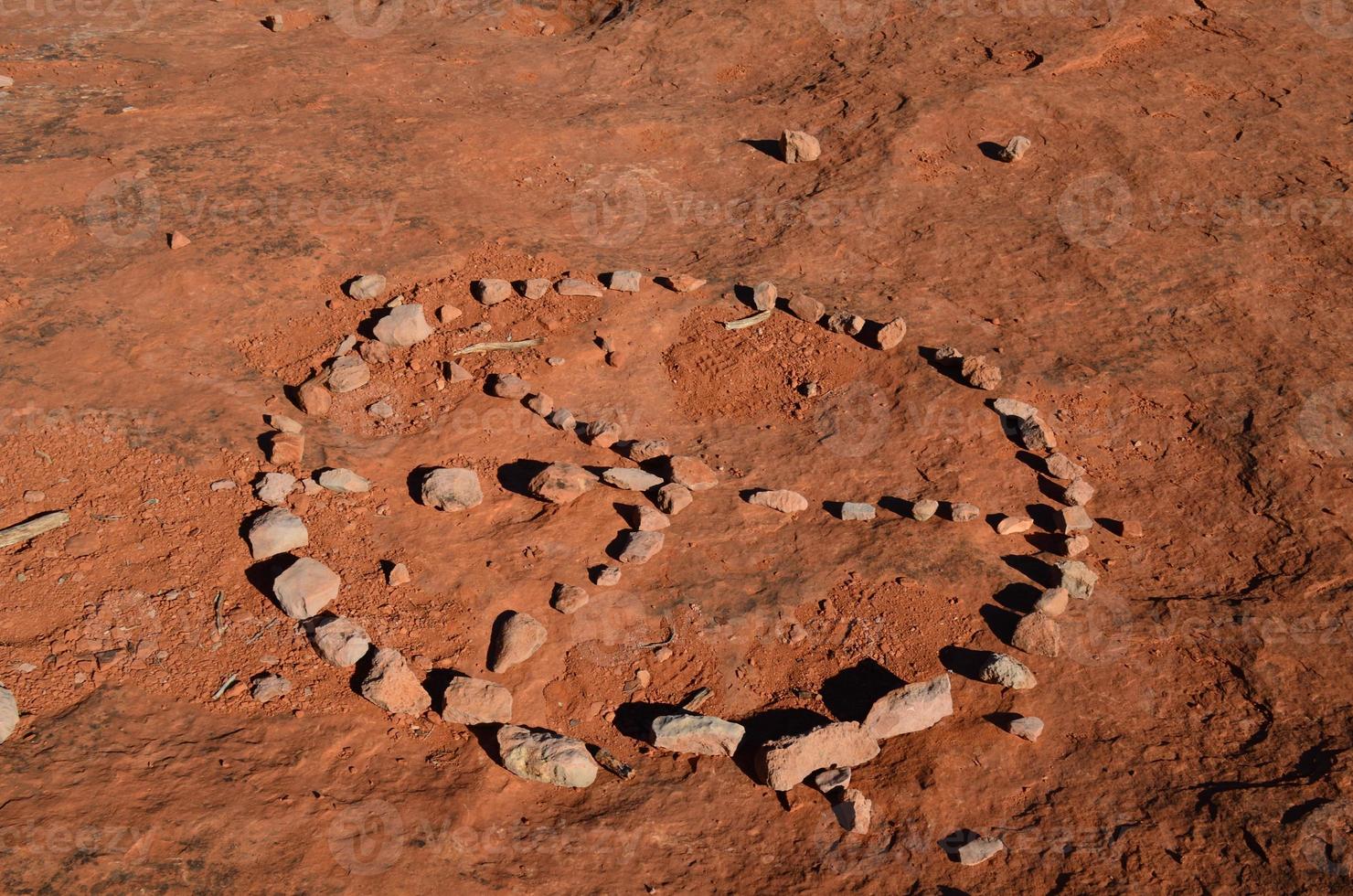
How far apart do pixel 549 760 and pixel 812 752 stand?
81cm

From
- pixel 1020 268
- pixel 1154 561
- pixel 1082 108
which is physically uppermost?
pixel 1082 108

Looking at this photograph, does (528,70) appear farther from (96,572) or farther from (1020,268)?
(96,572)

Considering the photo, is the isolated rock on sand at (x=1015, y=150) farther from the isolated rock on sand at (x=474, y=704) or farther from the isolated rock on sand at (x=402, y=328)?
the isolated rock on sand at (x=474, y=704)

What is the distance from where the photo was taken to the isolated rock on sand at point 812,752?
9.86 feet

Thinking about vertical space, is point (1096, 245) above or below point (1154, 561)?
above

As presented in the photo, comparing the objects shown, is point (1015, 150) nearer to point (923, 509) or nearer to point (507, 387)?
point (923, 509)

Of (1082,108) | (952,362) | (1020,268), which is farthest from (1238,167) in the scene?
(952,362)

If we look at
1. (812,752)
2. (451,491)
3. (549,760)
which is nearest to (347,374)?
(451,491)

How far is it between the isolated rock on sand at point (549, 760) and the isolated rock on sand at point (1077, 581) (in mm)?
1853

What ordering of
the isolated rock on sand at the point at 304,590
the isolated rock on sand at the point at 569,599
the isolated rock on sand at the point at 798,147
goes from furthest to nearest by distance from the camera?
the isolated rock on sand at the point at 798,147 → the isolated rock on sand at the point at 569,599 → the isolated rock on sand at the point at 304,590

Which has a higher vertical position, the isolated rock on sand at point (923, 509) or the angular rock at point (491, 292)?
the angular rock at point (491, 292)

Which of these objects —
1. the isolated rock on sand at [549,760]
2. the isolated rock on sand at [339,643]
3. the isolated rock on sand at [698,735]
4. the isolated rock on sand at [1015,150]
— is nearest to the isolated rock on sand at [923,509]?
the isolated rock on sand at [698,735]

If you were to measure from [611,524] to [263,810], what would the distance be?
160 centimetres

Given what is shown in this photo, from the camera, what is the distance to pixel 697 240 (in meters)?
5.61
